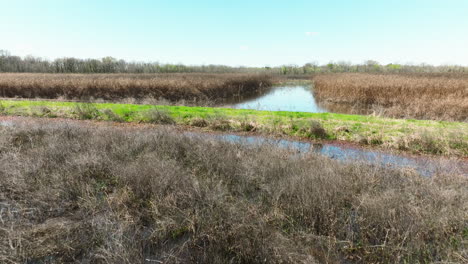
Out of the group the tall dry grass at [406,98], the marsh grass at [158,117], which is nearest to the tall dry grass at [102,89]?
the marsh grass at [158,117]

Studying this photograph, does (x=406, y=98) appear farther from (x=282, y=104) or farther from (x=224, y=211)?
(x=224, y=211)

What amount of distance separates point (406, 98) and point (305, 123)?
34.0 feet

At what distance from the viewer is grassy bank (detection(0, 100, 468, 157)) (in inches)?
337

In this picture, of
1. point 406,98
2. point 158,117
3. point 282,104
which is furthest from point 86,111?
point 406,98

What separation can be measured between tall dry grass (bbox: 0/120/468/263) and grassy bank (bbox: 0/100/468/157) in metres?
Answer: 3.59

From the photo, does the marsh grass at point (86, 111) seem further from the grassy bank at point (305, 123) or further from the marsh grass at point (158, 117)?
the marsh grass at point (158, 117)

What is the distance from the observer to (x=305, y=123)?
35.4ft

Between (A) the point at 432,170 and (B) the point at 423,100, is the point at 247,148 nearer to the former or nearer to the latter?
(A) the point at 432,170

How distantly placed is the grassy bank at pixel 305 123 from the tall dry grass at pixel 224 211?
3.59 metres

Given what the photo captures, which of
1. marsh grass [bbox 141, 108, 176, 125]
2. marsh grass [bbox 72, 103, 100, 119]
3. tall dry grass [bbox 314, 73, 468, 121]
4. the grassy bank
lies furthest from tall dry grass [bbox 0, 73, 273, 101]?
tall dry grass [bbox 314, 73, 468, 121]

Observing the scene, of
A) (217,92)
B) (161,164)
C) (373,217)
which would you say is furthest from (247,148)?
(217,92)

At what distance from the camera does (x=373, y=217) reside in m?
3.96

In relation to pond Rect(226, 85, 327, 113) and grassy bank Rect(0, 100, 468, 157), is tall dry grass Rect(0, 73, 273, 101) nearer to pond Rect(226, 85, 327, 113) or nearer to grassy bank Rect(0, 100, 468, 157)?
pond Rect(226, 85, 327, 113)

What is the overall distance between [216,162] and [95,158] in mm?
2955
